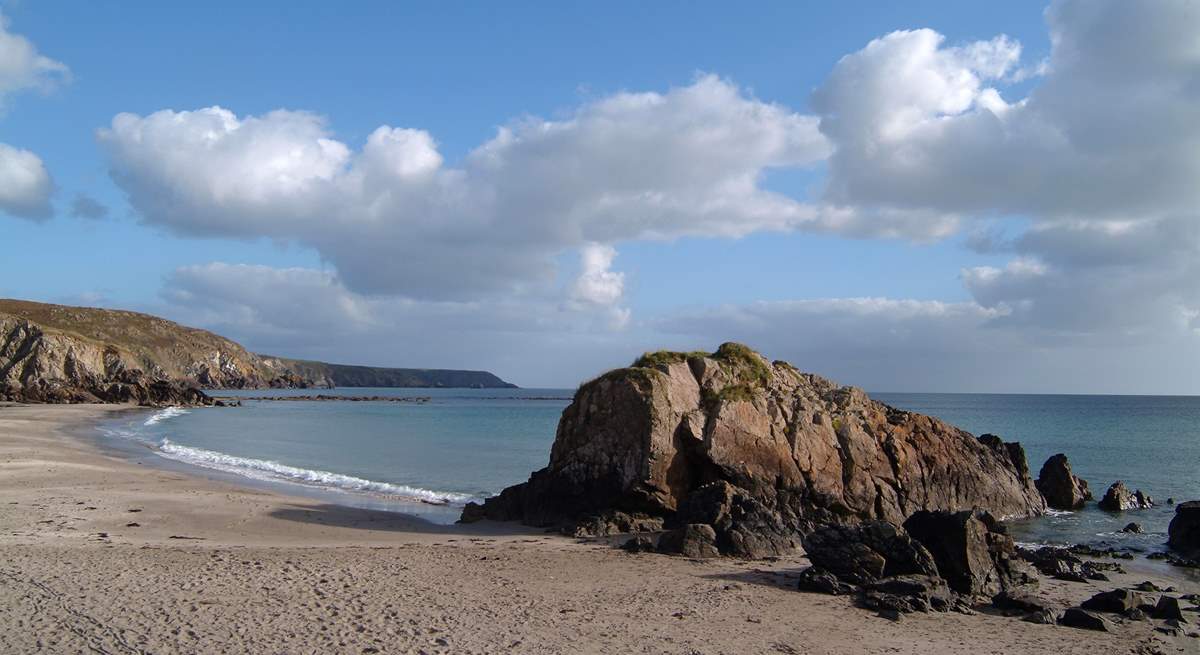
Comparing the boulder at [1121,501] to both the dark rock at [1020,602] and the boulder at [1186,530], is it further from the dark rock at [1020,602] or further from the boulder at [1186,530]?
the dark rock at [1020,602]

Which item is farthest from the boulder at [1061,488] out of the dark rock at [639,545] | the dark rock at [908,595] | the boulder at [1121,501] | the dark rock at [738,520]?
the dark rock at [639,545]

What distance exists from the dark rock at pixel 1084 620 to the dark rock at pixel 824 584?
3.19 m

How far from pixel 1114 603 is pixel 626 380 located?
36.2 feet

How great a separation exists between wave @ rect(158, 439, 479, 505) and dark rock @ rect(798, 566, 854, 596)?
13885mm

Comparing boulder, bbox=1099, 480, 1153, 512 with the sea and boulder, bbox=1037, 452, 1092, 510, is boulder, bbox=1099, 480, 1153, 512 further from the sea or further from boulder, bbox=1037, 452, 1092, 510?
boulder, bbox=1037, 452, 1092, 510

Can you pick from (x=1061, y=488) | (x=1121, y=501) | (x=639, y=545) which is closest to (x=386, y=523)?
(x=639, y=545)

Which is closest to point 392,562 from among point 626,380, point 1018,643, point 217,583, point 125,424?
point 217,583

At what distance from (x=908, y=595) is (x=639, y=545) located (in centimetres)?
540

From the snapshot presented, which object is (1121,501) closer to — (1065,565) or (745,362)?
(1065,565)

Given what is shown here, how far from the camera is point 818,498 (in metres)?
19.8

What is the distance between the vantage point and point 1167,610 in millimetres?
13203

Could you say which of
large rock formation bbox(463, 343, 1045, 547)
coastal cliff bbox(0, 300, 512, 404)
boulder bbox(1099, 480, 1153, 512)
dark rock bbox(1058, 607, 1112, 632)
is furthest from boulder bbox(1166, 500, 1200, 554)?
coastal cliff bbox(0, 300, 512, 404)

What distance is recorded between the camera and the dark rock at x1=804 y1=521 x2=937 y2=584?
1403 cm

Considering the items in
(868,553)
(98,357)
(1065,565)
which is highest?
(98,357)
